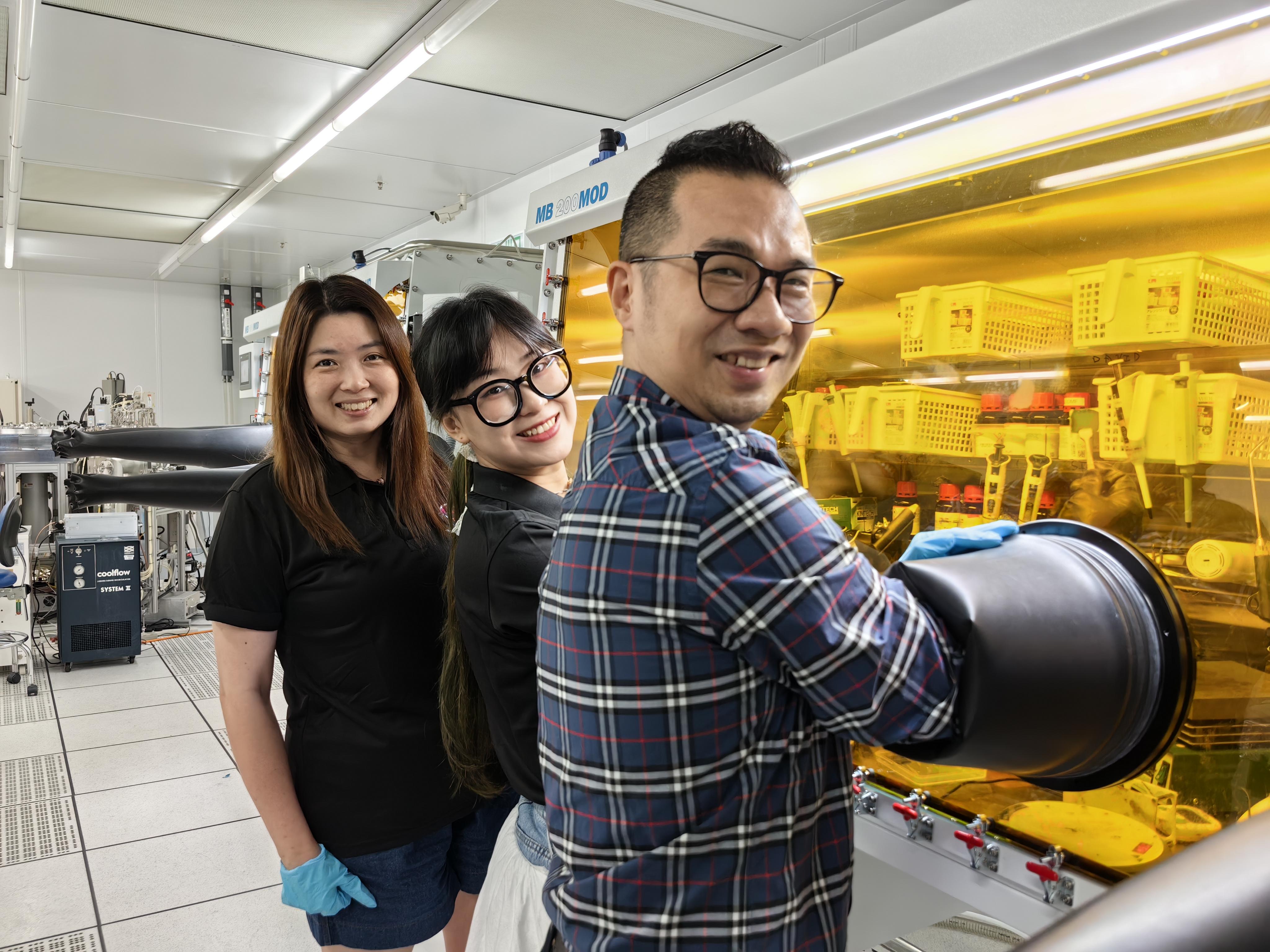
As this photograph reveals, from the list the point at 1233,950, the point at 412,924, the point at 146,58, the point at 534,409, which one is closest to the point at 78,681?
the point at 146,58

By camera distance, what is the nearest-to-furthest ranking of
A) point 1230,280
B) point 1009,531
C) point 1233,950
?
point 1233,950, point 1009,531, point 1230,280

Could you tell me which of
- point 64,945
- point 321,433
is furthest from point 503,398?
point 64,945

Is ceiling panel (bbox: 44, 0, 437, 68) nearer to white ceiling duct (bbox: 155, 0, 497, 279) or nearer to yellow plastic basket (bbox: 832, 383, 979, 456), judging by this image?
white ceiling duct (bbox: 155, 0, 497, 279)

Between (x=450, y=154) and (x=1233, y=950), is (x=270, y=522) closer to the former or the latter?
(x=1233, y=950)

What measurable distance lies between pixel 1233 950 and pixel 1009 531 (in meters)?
0.97

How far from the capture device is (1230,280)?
1283 millimetres

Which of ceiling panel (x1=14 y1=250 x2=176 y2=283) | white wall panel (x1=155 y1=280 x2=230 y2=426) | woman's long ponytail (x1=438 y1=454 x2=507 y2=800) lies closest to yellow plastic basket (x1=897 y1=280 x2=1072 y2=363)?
woman's long ponytail (x1=438 y1=454 x2=507 y2=800)

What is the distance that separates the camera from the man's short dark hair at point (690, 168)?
3.39ft

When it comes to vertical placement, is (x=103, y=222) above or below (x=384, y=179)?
below

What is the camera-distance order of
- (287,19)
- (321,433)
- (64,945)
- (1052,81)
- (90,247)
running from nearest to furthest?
1. (1052,81)
2. (321,433)
3. (64,945)
4. (287,19)
5. (90,247)

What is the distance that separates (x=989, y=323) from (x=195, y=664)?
20.3ft

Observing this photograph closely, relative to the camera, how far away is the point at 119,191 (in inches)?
271

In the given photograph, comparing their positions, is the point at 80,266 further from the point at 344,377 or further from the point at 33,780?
the point at 344,377

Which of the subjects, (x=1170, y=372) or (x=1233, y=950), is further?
(x=1170, y=372)
